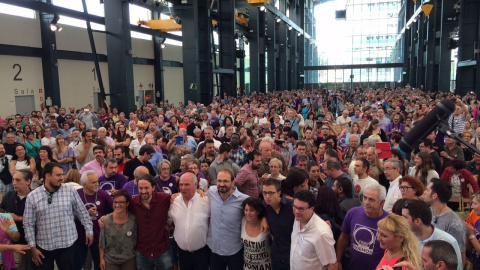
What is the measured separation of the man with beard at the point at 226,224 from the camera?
14.0 ft

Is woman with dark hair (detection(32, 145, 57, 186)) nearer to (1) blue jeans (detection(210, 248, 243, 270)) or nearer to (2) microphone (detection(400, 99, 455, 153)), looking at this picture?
(1) blue jeans (detection(210, 248, 243, 270))

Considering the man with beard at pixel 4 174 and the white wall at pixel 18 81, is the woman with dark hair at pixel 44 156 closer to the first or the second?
the man with beard at pixel 4 174

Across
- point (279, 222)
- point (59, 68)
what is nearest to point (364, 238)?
point (279, 222)

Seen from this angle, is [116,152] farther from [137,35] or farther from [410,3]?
[410,3]

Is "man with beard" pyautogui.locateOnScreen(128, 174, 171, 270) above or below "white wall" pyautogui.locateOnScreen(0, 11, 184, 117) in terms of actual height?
below

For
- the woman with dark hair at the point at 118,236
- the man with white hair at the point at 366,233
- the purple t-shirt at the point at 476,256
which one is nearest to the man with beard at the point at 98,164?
the woman with dark hair at the point at 118,236

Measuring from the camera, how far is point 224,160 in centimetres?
632

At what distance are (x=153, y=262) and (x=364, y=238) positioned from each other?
7.75 feet

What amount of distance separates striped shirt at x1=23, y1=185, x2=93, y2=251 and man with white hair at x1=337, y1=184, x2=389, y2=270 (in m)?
3.06

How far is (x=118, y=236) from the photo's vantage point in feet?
14.1

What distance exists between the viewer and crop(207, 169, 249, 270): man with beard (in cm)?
427

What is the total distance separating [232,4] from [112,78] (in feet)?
32.0

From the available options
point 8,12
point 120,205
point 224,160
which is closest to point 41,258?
point 120,205

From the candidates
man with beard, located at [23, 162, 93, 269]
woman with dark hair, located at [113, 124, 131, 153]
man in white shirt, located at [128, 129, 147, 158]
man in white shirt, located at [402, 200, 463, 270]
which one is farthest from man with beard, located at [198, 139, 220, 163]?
man in white shirt, located at [402, 200, 463, 270]
